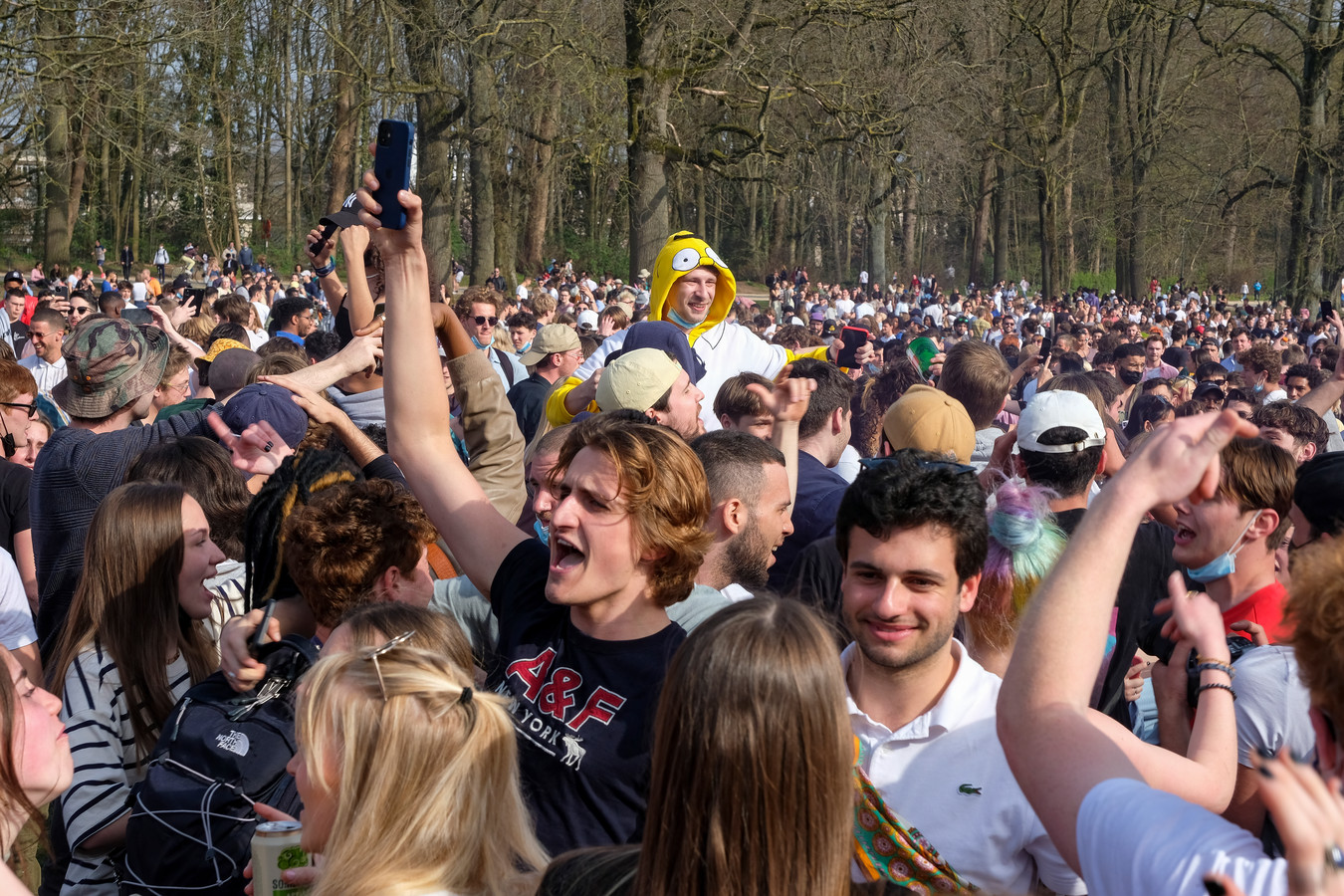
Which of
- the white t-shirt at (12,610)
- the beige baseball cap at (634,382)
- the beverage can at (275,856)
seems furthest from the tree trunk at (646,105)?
the beverage can at (275,856)

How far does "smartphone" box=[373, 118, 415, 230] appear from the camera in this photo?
2.87 metres

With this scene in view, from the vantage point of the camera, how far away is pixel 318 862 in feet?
6.85

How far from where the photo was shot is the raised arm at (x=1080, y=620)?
1691mm

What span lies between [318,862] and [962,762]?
1266 mm

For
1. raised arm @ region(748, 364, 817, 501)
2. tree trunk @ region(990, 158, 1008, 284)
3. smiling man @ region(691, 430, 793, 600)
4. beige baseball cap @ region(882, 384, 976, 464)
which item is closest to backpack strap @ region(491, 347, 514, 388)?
beige baseball cap @ region(882, 384, 976, 464)

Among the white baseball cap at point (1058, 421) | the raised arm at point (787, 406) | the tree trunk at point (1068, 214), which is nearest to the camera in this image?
the raised arm at point (787, 406)

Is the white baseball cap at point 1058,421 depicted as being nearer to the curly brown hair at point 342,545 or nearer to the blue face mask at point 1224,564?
the blue face mask at point 1224,564

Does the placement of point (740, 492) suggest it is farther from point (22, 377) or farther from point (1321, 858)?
point (22, 377)

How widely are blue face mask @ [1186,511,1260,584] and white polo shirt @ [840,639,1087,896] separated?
1250mm

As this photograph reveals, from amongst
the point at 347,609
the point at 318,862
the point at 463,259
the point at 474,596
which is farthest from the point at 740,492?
the point at 463,259

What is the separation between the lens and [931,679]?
8.39 ft

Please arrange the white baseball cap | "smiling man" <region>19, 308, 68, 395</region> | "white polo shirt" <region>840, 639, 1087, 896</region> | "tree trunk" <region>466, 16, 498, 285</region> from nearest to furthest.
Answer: "white polo shirt" <region>840, 639, 1087, 896</region> → the white baseball cap → "smiling man" <region>19, 308, 68, 395</region> → "tree trunk" <region>466, 16, 498, 285</region>

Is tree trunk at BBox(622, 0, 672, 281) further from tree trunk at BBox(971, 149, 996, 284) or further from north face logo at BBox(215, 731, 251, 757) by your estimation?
tree trunk at BBox(971, 149, 996, 284)

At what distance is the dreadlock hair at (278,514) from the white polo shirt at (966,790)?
152 centimetres
